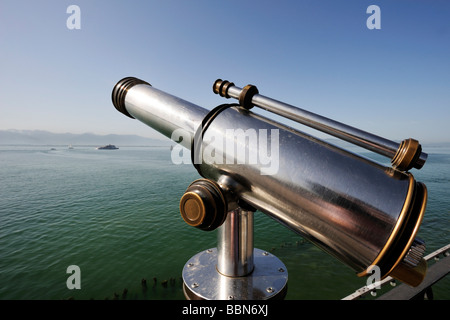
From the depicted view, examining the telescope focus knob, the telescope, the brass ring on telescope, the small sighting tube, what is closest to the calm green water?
the telescope

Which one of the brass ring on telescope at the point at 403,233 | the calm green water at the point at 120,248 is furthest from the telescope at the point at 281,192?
the calm green water at the point at 120,248

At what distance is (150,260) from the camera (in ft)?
32.5

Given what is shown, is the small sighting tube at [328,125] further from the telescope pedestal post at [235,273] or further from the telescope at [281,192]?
the telescope pedestal post at [235,273]

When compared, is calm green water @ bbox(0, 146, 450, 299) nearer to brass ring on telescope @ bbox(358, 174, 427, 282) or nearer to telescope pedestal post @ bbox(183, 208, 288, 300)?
telescope pedestal post @ bbox(183, 208, 288, 300)

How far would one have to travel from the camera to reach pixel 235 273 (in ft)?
3.81

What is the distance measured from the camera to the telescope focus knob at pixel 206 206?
3.32 ft

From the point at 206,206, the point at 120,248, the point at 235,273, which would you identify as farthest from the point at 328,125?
the point at 120,248

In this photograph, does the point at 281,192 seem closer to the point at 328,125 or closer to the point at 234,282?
the point at 328,125

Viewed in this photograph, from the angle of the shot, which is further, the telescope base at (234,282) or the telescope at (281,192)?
the telescope base at (234,282)

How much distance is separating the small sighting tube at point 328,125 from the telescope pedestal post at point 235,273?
57cm

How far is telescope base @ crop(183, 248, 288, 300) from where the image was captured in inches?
41.3

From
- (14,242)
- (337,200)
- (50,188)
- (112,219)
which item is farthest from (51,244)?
(50,188)

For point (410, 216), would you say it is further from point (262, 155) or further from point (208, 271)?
point (208, 271)

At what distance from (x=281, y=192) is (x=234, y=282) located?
56cm
